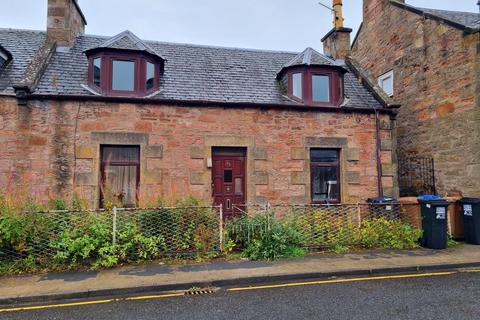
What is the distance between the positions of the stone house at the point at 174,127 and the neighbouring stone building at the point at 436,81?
1.89 meters

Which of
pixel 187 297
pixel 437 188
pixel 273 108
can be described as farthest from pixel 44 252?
pixel 437 188

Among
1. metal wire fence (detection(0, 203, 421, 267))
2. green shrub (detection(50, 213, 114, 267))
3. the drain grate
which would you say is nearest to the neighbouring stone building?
metal wire fence (detection(0, 203, 421, 267))

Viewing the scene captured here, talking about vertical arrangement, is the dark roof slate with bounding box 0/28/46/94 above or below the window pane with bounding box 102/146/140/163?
above

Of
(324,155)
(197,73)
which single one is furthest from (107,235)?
(324,155)

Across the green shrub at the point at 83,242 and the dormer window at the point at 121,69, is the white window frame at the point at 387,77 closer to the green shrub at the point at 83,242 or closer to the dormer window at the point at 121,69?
the dormer window at the point at 121,69

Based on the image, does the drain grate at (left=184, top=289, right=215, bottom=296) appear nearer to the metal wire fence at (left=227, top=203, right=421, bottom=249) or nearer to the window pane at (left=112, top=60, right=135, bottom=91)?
the metal wire fence at (left=227, top=203, right=421, bottom=249)

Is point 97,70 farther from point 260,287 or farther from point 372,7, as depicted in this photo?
point 372,7

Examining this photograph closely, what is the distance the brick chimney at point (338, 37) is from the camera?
14.1m

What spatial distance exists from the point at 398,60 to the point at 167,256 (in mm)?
12477

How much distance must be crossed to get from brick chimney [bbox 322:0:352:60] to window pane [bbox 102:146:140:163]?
973 centimetres

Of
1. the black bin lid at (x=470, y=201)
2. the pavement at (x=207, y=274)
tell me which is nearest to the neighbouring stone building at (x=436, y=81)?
the black bin lid at (x=470, y=201)

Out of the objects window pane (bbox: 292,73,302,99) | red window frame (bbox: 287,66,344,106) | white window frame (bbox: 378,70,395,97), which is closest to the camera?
red window frame (bbox: 287,66,344,106)

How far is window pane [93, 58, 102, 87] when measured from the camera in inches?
409

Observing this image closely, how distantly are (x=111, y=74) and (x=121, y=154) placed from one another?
2633mm
